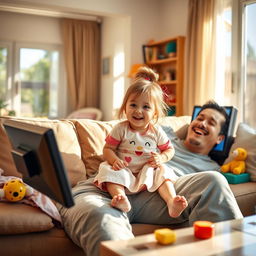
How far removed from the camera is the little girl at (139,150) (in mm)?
1734

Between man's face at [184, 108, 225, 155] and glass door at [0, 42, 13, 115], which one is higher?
glass door at [0, 42, 13, 115]

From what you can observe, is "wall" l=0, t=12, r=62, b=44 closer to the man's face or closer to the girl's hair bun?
the man's face

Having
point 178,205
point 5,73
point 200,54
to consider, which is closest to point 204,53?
point 200,54

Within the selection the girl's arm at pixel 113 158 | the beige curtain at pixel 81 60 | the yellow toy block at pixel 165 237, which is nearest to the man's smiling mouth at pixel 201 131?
the girl's arm at pixel 113 158

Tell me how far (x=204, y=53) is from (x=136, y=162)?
274 centimetres

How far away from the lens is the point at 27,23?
6539mm

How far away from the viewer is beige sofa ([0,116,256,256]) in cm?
153

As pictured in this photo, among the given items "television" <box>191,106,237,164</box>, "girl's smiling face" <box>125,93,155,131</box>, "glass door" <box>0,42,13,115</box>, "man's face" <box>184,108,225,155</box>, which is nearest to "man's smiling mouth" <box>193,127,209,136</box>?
"man's face" <box>184,108,225,155</box>

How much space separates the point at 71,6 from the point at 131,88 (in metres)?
3.37

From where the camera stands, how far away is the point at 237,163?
234cm

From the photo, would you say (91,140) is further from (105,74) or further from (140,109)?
(105,74)

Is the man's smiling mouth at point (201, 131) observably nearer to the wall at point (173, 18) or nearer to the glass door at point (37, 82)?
the wall at point (173, 18)

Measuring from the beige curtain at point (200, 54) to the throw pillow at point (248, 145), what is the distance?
1632 mm

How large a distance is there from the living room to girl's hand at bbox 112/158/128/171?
0.92 feet
